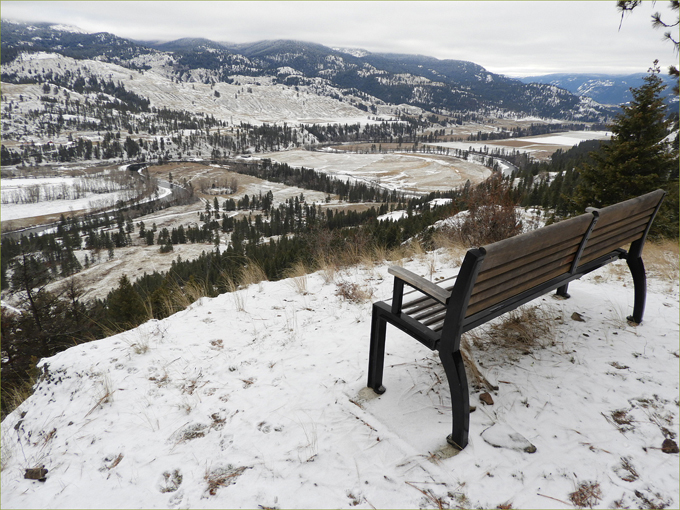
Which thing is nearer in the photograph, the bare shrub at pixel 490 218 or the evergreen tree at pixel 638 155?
the bare shrub at pixel 490 218

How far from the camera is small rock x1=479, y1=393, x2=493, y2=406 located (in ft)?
9.95

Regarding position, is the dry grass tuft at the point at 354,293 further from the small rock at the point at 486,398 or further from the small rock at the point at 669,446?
the small rock at the point at 669,446

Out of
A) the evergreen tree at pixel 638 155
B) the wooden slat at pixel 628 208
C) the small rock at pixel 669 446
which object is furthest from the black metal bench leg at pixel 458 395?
the evergreen tree at pixel 638 155

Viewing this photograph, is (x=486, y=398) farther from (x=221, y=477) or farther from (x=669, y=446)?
(x=221, y=477)

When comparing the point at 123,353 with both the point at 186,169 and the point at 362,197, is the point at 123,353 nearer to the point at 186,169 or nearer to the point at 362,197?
the point at 362,197

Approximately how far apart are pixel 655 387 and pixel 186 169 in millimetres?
170636

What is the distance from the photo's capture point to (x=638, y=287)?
13.3ft

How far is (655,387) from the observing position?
311 centimetres

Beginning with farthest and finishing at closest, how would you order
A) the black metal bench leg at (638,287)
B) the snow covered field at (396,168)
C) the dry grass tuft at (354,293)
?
the snow covered field at (396,168)
the dry grass tuft at (354,293)
the black metal bench leg at (638,287)

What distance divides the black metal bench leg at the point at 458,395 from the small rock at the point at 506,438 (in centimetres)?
23

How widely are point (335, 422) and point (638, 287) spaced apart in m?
3.87

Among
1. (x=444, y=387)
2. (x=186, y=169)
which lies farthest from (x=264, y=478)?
(x=186, y=169)

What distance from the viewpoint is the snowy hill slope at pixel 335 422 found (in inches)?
94.0

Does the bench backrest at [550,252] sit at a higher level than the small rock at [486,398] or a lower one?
higher
